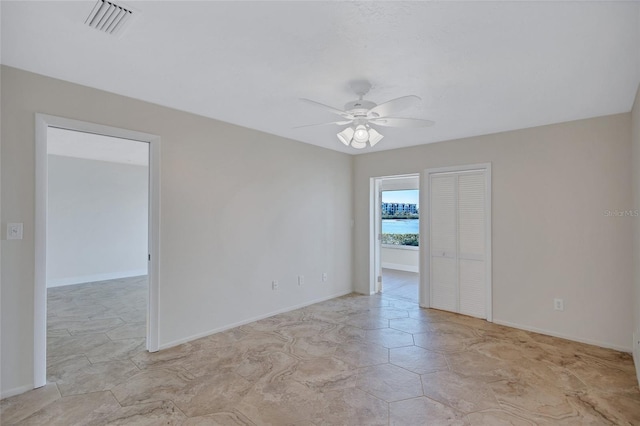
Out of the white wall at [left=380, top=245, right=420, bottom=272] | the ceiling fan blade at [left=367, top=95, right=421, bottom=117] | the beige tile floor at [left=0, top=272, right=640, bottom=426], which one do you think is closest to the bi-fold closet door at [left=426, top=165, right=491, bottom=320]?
the beige tile floor at [left=0, top=272, right=640, bottom=426]

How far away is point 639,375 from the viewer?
2.51 m

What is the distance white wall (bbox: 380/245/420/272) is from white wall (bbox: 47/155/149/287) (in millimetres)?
5758

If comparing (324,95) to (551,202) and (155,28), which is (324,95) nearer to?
(155,28)

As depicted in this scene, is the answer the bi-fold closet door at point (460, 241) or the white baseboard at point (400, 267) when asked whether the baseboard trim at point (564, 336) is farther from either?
the white baseboard at point (400, 267)

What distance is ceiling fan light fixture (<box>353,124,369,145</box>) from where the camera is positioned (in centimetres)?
262

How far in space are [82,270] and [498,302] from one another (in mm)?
7239

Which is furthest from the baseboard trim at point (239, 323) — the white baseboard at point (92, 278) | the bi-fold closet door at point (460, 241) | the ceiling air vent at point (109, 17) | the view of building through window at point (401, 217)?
the white baseboard at point (92, 278)

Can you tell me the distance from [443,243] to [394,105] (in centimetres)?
280

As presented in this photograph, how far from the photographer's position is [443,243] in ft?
14.6

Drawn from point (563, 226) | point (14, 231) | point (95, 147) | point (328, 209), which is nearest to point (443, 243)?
point (563, 226)

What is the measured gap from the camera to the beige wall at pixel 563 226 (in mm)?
3178

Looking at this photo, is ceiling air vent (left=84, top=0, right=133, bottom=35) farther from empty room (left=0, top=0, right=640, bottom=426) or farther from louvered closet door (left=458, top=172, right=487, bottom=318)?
louvered closet door (left=458, top=172, right=487, bottom=318)

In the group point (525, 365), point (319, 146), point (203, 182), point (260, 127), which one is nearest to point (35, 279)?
point (203, 182)

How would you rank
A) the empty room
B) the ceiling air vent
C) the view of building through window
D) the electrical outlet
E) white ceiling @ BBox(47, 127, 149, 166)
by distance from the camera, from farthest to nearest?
the view of building through window < white ceiling @ BBox(47, 127, 149, 166) < the electrical outlet < the empty room < the ceiling air vent
